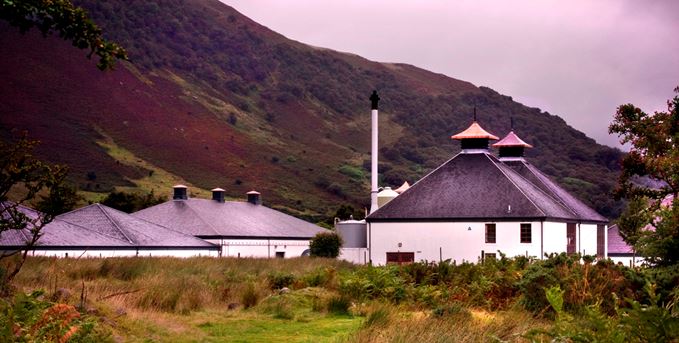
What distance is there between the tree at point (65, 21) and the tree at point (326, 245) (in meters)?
49.8

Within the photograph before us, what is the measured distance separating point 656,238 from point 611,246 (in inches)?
2609

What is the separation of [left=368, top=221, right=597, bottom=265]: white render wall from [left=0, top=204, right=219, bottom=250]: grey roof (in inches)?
462

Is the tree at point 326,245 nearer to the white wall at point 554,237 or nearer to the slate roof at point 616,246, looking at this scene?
the white wall at point 554,237

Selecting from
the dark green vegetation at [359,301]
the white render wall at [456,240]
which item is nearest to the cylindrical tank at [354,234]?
the white render wall at [456,240]

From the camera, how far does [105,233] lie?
191 feet

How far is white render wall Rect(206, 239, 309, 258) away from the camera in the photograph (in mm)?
75000

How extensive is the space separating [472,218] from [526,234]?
340 cm

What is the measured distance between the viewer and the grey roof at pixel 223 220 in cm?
7625

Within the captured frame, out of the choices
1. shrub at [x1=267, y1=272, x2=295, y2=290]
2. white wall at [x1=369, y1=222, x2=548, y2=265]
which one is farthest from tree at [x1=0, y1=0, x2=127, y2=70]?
white wall at [x1=369, y1=222, x2=548, y2=265]

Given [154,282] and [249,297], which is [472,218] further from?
[154,282]

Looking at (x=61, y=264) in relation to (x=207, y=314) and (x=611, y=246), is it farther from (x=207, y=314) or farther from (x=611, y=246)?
(x=611, y=246)

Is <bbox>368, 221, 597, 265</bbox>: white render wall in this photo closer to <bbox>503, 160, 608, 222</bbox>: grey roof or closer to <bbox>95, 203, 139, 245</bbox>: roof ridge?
<bbox>503, 160, 608, 222</bbox>: grey roof

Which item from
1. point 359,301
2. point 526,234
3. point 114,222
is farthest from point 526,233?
point 359,301

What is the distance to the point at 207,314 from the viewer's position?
765 inches
